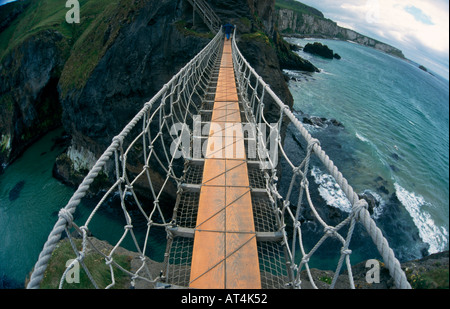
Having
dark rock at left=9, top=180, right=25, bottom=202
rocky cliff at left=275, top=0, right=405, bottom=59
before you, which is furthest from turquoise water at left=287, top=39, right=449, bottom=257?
rocky cliff at left=275, top=0, right=405, bottom=59

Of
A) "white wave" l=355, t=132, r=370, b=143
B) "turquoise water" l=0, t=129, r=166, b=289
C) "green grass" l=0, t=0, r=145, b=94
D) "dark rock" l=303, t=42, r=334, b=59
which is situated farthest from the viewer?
"dark rock" l=303, t=42, r=334, b=59

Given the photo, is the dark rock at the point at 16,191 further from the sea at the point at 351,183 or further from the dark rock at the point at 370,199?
the dark rock at the point at 370,199

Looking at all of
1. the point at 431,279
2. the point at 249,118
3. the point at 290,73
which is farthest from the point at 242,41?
the point at 290,73

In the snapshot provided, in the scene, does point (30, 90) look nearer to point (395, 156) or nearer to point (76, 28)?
point (76, 28)

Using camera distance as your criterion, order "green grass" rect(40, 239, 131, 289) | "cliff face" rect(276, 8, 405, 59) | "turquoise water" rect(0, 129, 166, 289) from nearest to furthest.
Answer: "green grass" rect(40, 239, 131, 289) < "turquoise water" rect(0, 129, 166, 289) < "cliff face" rect(276, 8, 405, 59)

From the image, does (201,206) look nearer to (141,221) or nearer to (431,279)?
(431,279)

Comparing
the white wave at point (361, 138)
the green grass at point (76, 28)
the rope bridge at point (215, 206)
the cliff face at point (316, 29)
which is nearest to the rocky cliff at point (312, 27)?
the cliff face at point (316, 29)

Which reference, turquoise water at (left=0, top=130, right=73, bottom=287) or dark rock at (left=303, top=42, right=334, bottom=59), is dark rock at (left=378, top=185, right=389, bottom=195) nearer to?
turquoise water at (left=0, top=130, right=73, bottom=287)

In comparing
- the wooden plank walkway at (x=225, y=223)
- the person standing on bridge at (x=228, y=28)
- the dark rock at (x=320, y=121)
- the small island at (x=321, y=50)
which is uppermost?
the small island at (x=321, y=50)

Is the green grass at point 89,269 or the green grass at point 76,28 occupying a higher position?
the green grass at point 76,28

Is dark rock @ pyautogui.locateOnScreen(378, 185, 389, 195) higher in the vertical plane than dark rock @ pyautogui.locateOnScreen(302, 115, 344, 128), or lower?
lower
